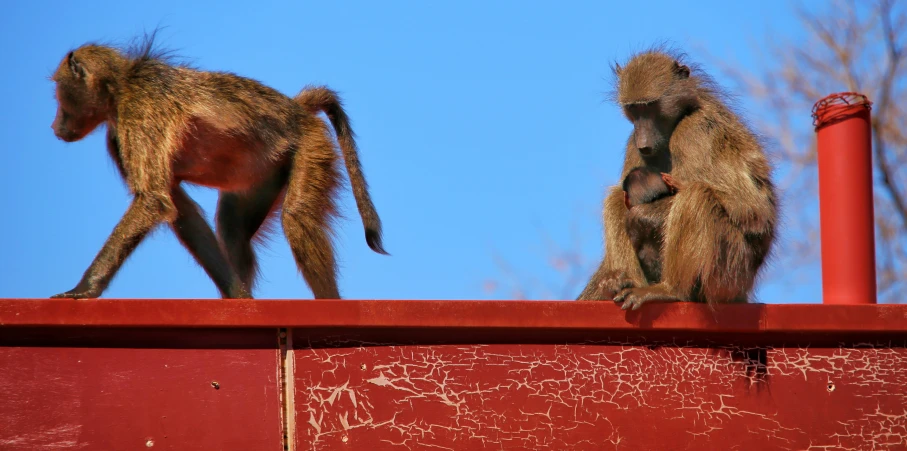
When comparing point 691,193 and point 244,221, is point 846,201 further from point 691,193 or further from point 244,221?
point 244,221

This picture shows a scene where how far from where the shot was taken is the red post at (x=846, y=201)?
14.2 ft

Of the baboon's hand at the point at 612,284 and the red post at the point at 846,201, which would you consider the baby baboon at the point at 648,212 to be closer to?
the baboon's hand at the point at 612,284

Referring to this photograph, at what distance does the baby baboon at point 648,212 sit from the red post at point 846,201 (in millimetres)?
695

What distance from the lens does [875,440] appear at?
371cm

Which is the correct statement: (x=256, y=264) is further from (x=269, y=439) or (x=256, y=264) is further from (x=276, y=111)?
(x=269, y=439)

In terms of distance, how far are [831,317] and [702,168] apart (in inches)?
32.0

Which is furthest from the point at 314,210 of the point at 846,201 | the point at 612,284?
the point at 846,201

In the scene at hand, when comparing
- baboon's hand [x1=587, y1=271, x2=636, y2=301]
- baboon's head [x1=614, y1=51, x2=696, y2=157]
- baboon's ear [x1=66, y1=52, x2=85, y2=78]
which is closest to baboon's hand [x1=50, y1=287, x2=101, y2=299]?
baboon's ear [x1=66, y1=52, x2=85, y2=78]

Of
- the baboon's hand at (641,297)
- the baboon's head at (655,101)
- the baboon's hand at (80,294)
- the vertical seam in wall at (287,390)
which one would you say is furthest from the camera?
the baboon's head at (655,101)

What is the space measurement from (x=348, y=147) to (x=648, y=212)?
5.67 feet

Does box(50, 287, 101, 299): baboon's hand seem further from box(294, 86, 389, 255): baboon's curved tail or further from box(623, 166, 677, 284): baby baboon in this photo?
box(623, 166, 677, 284): baby baboon

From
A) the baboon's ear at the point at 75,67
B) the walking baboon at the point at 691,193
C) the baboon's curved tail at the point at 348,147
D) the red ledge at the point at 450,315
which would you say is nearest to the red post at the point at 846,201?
the walking baboon at the point at 691,193

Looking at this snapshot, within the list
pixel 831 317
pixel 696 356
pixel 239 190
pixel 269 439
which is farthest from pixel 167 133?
pixel 831 317

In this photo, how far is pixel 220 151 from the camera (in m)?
5.18
